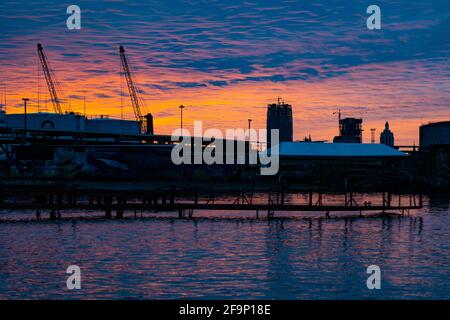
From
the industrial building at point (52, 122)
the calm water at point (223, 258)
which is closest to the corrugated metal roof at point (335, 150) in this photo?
the calm water at point (223, 258)

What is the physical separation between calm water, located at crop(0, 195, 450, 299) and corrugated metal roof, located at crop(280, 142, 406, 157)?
10.3 meters

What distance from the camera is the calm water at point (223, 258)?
3303 cm

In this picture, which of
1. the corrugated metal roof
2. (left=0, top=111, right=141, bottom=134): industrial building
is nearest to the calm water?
the corrugated metal roof

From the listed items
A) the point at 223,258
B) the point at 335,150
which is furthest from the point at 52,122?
the point at 223,258

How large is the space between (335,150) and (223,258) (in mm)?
36261

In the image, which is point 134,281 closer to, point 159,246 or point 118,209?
point 159,246

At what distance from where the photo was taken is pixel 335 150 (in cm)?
7550

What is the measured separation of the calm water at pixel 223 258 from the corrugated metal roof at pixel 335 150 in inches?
407

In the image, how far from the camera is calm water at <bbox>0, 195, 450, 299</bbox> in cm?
3303

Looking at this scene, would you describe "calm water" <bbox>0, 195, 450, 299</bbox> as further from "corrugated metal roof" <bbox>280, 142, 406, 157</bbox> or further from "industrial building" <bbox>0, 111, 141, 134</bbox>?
"industrial building" <bbox>0, 111, 141, 134</bbox>

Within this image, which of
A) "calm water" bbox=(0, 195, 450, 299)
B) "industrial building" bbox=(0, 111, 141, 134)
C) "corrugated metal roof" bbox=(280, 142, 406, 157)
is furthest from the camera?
"industrial building" bbox=(0, 111, 141, 134)

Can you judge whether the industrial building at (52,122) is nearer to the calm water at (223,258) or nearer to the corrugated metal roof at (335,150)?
the corrugated metal roof at (335,150)

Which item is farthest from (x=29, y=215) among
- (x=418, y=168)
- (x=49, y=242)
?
(x=418, y=168)

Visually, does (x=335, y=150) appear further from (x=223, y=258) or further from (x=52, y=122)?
(x=52, y=122)
